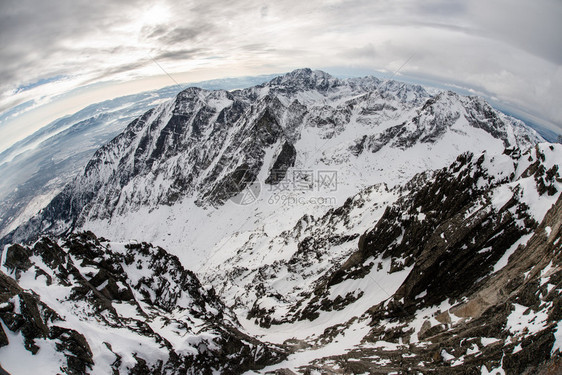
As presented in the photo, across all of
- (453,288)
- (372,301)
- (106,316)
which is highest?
(453,288)

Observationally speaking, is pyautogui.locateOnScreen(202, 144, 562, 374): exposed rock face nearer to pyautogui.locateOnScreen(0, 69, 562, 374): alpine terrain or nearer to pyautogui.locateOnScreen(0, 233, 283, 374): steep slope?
pyautogui.locateOnScreen(0, 69, 562, 374): alpine terrain

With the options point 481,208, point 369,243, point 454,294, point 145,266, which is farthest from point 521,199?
point 145,266

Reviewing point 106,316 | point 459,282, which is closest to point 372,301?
point 459,282

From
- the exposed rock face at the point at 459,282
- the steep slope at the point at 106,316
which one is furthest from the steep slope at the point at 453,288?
the steep slope at the point at 106,316

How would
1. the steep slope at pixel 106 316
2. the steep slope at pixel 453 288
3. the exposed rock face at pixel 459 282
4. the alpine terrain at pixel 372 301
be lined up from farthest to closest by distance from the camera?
the steep slope at pixel 106 316, the alpine terrain at pixel 372 301, the steep slope at pixel 453 288, the exposed rock face at pixel 459 282

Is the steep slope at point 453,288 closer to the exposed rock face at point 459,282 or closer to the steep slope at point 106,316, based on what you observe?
the exposed rock face at point 459,282

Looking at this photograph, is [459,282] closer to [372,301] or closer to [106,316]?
[372,301]

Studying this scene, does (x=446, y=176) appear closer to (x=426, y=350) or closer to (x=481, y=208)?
(x=481, y=208)

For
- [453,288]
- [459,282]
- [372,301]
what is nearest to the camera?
[459,282]
